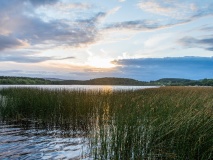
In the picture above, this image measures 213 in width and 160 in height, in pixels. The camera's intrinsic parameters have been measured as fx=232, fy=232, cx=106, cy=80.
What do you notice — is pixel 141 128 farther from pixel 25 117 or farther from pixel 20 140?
pixel 25 117

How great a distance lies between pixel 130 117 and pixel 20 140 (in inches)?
202

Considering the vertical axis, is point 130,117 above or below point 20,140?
above

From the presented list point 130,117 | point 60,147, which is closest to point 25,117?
point 60,147

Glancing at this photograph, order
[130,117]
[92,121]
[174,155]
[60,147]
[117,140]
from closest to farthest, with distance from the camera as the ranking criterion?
[174,155] → [117,140] → [130,117] → [60,147] → [92,121]

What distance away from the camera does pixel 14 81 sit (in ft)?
340

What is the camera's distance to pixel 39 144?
9.49 metres

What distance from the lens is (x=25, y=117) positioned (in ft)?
51.4

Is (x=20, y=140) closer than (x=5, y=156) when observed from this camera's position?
No

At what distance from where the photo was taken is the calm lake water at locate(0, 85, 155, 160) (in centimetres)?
811

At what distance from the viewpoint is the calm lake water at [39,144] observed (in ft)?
26.6

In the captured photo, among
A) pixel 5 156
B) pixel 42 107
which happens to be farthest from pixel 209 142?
pixel 42 107

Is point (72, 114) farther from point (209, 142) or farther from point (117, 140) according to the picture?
point (209, 142)

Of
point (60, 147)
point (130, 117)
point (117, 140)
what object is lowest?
point (60, 147)

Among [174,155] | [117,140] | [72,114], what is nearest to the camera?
[174,155]
